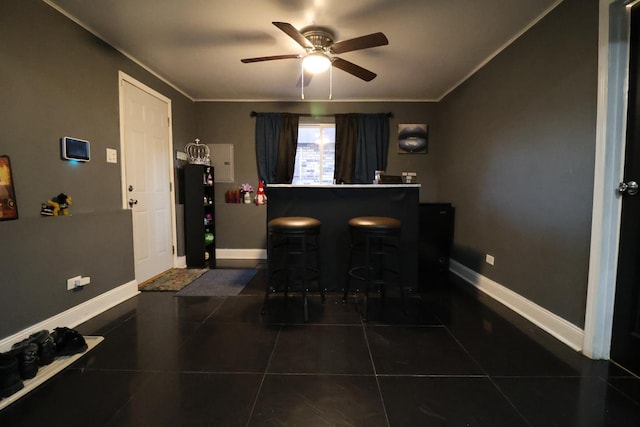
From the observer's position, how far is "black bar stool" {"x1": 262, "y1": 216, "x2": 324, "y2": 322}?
86.9 inches

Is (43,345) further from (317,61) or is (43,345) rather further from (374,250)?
(317,61)

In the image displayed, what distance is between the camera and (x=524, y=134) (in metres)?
2.33

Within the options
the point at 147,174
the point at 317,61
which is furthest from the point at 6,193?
the point at 317,61

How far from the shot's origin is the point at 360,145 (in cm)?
429

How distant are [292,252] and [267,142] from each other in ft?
8.07

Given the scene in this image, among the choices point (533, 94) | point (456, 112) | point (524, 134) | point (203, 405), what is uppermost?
point (456, 112)

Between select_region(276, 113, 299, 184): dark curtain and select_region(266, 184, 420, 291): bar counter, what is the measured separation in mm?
1640

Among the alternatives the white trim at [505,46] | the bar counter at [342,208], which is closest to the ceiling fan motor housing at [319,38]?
the bar counter at [342,208]

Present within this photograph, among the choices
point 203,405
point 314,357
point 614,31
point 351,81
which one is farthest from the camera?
point 351,81

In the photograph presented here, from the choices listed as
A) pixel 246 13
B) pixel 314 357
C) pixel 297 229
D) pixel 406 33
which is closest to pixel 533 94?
pixel 406 33

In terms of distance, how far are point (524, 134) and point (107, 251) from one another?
3892 millimetres

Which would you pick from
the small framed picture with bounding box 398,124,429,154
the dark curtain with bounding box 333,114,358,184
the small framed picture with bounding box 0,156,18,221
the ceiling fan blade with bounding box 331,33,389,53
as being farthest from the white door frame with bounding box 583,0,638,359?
the small framed picture with bounding box 0,156,18,221

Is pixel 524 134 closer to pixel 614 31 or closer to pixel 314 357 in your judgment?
pixel 614 31

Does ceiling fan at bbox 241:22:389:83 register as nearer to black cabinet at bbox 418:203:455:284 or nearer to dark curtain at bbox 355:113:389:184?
dark curtain at bbox 355:113:389:184
